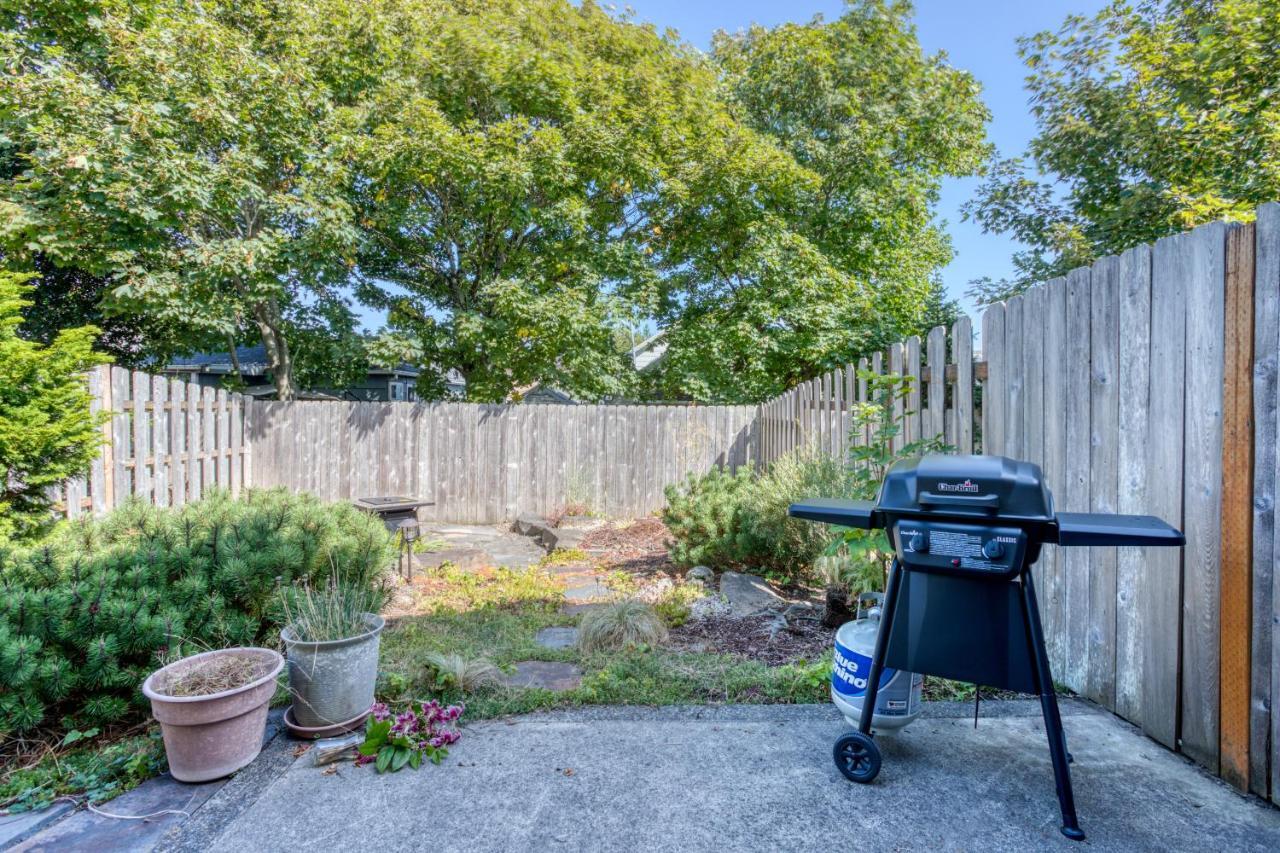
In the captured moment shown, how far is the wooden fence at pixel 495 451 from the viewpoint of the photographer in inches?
301

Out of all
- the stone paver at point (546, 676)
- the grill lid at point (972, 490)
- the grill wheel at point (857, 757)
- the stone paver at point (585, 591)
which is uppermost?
the grill lid at point (972, 490)

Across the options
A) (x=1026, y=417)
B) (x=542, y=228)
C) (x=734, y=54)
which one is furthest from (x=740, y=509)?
(x=734, y=54)

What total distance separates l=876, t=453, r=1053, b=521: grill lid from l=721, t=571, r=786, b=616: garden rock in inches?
86.4

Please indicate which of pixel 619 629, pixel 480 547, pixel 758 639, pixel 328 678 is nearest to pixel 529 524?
pixel 480 547

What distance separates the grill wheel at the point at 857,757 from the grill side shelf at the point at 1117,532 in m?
0.85

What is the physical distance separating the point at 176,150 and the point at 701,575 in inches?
286

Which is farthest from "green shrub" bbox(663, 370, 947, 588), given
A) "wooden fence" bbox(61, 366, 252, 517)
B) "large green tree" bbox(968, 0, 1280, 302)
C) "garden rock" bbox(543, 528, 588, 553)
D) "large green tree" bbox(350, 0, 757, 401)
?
"large green tree" bbox(350, 0, 757, 401)

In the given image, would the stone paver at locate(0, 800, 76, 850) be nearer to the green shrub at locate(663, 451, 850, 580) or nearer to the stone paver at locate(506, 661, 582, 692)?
the stone paver at locate(506, 661, 582, 692)

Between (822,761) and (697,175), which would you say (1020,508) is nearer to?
(822,761)

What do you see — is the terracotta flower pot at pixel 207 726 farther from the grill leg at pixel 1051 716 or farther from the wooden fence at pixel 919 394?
the wooden fence at pixel 919 394

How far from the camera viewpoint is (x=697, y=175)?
1019 centimetres

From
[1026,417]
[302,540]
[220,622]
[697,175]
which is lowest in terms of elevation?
[220,622]

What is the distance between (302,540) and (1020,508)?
339 cm

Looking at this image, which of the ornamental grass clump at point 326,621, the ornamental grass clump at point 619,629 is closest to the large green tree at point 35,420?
the ornamental grass clump at point 326,621
